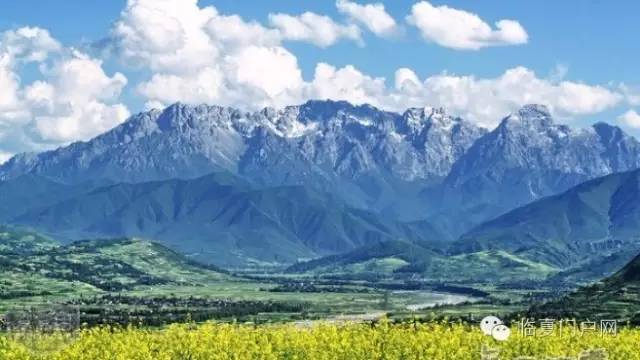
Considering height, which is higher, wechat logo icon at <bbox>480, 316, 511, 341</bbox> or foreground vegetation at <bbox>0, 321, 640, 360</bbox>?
wechat logo icon at <bbox>480, 316, 511, 341</bbox>

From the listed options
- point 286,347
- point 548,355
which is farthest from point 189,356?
point 548,355

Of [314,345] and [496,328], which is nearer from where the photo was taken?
[496,328]

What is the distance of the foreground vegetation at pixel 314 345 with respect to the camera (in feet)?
202

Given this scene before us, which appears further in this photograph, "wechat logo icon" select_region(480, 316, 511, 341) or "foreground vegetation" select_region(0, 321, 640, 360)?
"foreground vegetation" select_region(0, 321, 640, 360)

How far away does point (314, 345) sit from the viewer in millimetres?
63219

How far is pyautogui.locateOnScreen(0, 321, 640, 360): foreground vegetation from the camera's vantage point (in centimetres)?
6156

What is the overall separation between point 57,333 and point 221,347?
1773 cm

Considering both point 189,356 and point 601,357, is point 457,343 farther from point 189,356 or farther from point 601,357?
point 189,356

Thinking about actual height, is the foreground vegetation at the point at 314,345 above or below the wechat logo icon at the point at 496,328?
below

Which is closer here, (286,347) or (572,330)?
(286,347)

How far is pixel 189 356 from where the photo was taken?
62.1 metres

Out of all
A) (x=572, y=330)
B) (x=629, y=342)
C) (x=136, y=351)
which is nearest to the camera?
(x=136, y=351)

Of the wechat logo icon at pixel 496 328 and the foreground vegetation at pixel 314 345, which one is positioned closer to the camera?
the wechat logo icon at pixel 496 328

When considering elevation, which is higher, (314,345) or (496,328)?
(496,328)
